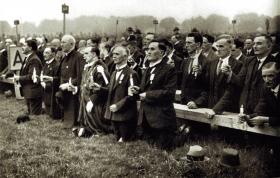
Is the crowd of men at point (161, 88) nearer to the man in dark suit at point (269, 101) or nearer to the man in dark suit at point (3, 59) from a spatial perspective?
the man in dark suit at point (269, 101)

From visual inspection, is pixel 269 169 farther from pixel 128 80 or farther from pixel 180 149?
pixel 128 80

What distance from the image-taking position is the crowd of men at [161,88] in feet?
18.5

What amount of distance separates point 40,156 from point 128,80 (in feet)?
5.89

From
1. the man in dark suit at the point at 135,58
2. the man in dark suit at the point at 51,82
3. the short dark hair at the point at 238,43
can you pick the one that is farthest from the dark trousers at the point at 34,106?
the short dark hair at the point at 238,43

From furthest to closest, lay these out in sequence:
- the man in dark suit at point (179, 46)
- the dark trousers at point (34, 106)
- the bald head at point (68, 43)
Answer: the man in dark suit at point (179, 46) → the dark trousers at point (34, 106) → the bald head at point (68, 43)

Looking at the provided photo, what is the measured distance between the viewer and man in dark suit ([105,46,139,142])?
663 centimetres

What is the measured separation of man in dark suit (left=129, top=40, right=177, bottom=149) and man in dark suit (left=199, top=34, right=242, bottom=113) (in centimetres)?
77

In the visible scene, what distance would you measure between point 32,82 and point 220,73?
4.81 metres

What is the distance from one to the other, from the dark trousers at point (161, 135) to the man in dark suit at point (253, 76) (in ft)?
3.49

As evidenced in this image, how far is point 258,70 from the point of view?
5.76 metres

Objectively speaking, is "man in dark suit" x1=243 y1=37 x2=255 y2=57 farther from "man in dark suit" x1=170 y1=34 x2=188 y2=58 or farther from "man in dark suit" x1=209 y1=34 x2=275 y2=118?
"man in dark suit" x1=209 y1=34 x2=275 y2=118

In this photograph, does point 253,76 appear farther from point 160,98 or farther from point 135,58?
point 135,58

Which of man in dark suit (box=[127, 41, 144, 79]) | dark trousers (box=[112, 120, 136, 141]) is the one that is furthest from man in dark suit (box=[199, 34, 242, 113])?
man in dark suit (box=[127, 41, 144, 79])

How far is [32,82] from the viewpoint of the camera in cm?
966
